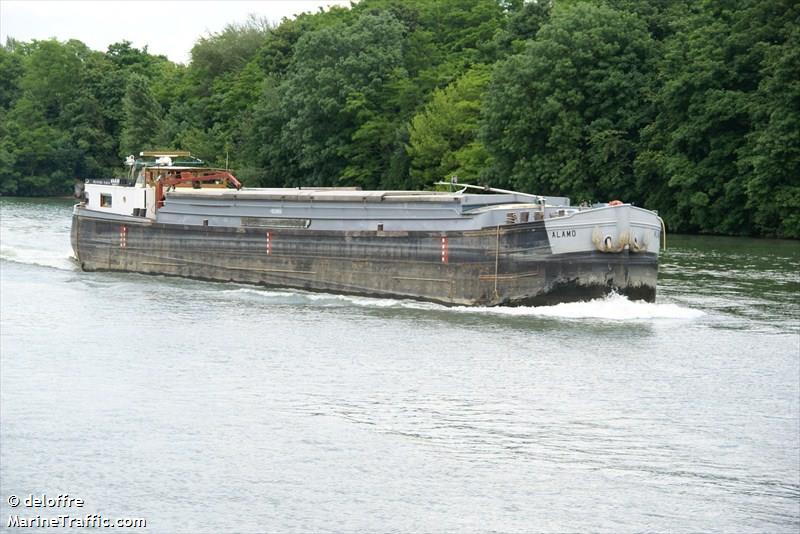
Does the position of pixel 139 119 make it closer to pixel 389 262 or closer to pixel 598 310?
pixel 389 262

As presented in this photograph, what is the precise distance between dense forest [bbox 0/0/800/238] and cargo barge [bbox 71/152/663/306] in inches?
1016

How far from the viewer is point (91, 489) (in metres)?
22.5

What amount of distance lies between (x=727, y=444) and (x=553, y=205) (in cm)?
1801

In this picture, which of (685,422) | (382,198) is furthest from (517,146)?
(685,422)

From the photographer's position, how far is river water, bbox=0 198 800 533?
71.9ft

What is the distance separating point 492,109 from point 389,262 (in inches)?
1454

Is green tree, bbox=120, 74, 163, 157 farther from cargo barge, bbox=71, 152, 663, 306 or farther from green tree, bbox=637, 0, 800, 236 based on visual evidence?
cargo barge, bbox=71, 152, 663, 306

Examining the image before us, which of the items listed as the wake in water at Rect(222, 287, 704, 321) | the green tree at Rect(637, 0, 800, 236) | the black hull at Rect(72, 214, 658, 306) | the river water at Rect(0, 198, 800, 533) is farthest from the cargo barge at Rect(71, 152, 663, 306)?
the green tree at Rect(637, 0, 800, 236)

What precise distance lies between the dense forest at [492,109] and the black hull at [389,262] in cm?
2847

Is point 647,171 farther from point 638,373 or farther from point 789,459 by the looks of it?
point 789,459

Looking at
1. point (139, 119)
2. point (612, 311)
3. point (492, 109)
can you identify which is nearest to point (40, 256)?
point (612, 311)

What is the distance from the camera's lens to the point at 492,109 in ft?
254

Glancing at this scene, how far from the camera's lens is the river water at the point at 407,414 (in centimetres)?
2191

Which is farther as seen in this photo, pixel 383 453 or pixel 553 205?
pixel 553 205
